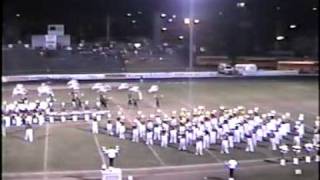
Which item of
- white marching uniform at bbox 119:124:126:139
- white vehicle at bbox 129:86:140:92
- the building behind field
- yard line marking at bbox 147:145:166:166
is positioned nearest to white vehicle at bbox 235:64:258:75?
white vehicle at bbox 129:86:140:92

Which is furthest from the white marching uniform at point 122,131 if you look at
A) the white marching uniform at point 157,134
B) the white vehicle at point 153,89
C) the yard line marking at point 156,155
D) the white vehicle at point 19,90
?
the white vehicle at point 153,89

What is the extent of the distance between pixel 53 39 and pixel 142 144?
268 cm

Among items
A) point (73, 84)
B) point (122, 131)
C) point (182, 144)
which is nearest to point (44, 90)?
point (73, 84)

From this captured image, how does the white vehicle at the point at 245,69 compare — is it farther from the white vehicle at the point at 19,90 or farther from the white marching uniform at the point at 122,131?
the white marching uniform at the point at 122,131

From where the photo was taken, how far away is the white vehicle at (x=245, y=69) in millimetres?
11461

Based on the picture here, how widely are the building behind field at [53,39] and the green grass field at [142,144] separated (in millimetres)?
802

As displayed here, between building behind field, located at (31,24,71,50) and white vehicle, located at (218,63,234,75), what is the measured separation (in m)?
3.91

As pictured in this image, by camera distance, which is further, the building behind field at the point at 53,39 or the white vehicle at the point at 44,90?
the white vehicle at the point at 44,90

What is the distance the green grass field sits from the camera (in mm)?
5457

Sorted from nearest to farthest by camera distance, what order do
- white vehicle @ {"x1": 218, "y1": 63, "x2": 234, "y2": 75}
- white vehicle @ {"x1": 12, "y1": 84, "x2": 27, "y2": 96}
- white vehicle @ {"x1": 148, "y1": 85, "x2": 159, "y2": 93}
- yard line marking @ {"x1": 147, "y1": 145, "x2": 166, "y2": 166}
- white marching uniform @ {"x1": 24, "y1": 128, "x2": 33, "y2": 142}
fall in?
1. yard line marking @ {"x1": 147, "y1": 145, "x2": 166, "y2": 166}
2. white marching uniform @ {"x1": 24, "y1": 128, "x2": 33, "y2": 142}
3. white vehicle @ {"x1": 12, "y1": 84, "x2": 27, "y2": 96}
4. white vehicle @ {"x1": 148, "y1": 85, "x2": 159, "y2": 93}
5. white vehicle @ {"x1": 218, "y1": 63, "x2": 234, "y2": 75}

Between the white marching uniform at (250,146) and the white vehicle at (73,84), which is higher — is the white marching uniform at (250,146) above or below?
below

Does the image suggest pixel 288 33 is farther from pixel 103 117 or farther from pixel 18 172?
pixel 18 172

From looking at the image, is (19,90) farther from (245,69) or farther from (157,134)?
(245,69)

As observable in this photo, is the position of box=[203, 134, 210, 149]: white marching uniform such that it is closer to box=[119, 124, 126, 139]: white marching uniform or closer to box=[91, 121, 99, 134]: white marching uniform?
box=[119, 124, 126, 139]: white marching uniform
